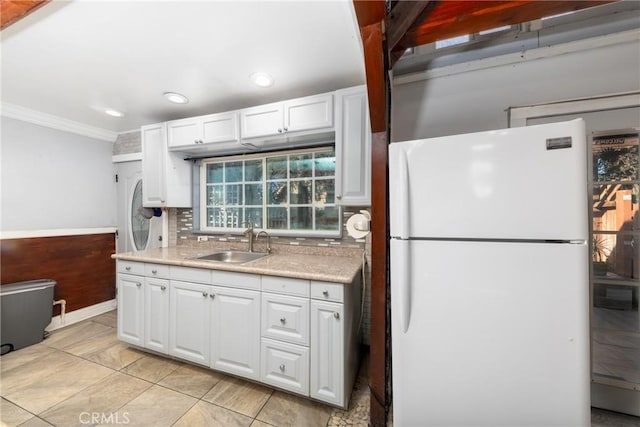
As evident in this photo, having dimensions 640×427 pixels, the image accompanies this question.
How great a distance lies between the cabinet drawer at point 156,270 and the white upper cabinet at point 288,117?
1.32 metres

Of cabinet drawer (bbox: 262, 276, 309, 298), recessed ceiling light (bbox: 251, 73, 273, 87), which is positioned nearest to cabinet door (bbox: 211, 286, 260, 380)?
cabinet drawer (bbox: 262, 276, 309, 298)

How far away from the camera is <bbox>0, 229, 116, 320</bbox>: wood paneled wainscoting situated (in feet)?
7.86

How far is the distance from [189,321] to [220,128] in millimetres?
1708

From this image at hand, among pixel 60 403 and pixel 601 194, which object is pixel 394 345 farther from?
pixel 60 403

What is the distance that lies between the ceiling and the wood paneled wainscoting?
4.68ft

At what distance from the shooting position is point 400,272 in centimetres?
110

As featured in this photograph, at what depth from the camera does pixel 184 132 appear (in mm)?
2414

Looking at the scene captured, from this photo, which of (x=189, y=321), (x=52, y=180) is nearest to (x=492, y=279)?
(x=189, y=321)

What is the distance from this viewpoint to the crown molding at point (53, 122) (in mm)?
2424

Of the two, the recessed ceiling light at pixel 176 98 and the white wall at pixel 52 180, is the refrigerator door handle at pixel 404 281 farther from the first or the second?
the white wall at pixel 52 180

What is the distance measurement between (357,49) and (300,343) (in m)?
1.95

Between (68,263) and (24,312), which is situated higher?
(68,263)

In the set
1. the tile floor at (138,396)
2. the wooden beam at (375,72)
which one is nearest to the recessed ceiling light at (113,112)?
the tile floor at (138,396)

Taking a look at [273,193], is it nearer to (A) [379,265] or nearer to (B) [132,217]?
(A) [379,265]
